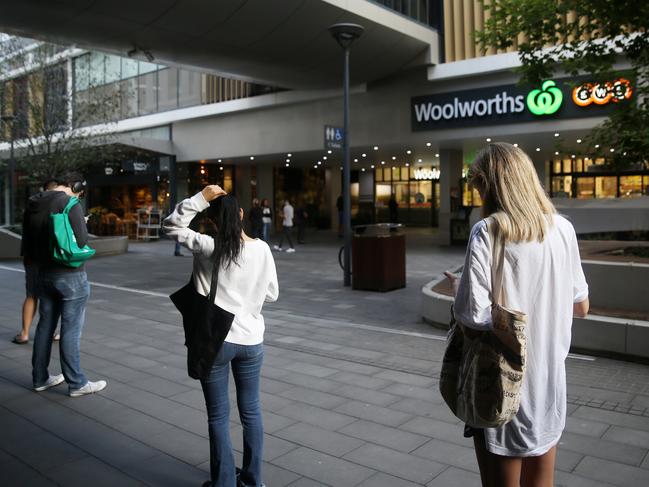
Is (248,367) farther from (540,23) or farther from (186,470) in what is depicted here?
(540,23)

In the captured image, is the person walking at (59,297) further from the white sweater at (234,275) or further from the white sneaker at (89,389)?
the white sweater at (234,275)

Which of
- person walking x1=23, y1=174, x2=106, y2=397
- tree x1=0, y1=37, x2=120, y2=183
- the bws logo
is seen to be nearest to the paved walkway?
person walking x1=23, y1=174, x2=106, y2=397

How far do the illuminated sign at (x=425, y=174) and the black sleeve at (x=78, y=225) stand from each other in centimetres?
2955

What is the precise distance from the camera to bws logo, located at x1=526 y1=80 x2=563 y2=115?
56.0ft

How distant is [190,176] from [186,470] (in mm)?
26200

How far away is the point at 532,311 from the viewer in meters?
2.14

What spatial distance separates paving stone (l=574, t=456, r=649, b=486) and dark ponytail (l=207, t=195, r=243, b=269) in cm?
245

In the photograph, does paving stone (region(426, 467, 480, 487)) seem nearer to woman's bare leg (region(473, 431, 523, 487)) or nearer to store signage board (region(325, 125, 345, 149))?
woman's bare leg (region(473, 431, 523, 487))

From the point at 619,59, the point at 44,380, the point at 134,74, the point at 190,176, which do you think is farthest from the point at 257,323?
the point at 134,74

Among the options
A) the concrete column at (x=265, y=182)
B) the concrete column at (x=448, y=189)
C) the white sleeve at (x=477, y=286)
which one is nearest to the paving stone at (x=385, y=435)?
the white sleeve at (x=477, y=286)

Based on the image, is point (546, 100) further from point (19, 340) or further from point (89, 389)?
point (89, 389)

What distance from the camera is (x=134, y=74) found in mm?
28844

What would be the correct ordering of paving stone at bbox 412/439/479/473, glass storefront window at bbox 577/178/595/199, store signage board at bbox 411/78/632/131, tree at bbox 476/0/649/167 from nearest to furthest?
paving stone at bbox 412/439/479/473, tree at bbox 476/0/649/167, store signage board at bbox 411/78/632/131, glass storefront window at bbox 577/178/595/199

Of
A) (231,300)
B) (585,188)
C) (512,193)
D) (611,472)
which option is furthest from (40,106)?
(585,188)
